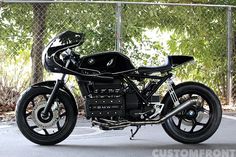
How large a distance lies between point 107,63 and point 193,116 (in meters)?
1.22

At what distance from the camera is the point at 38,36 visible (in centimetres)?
802

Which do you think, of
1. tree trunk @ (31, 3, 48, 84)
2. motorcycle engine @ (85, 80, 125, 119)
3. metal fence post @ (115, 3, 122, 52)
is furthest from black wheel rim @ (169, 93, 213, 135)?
tree trunk @ (31, 3, 48, 84)

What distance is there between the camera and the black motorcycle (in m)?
5.29

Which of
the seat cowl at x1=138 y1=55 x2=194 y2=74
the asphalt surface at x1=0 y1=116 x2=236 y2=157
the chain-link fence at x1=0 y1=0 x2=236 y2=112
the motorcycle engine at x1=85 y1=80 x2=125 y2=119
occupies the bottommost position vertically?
the asphalt surface at x1=0 y1=116 x2=236 y2=157

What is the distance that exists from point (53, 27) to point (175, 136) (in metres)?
3.56

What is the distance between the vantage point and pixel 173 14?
8.56 meters

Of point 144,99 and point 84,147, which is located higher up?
point 144,99

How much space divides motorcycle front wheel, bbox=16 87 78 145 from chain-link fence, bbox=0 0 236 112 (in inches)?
104

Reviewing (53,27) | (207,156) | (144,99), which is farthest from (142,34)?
(207,156)

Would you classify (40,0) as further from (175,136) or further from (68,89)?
(175,136)

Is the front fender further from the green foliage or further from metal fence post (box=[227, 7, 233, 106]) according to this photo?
metal fence post (box=[227, 7, 233, 106])

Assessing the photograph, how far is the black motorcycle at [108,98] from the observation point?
5289mm

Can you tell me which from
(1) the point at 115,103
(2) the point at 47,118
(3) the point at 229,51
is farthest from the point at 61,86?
(3) the point at 229,51

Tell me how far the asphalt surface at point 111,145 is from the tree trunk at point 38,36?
180cm
